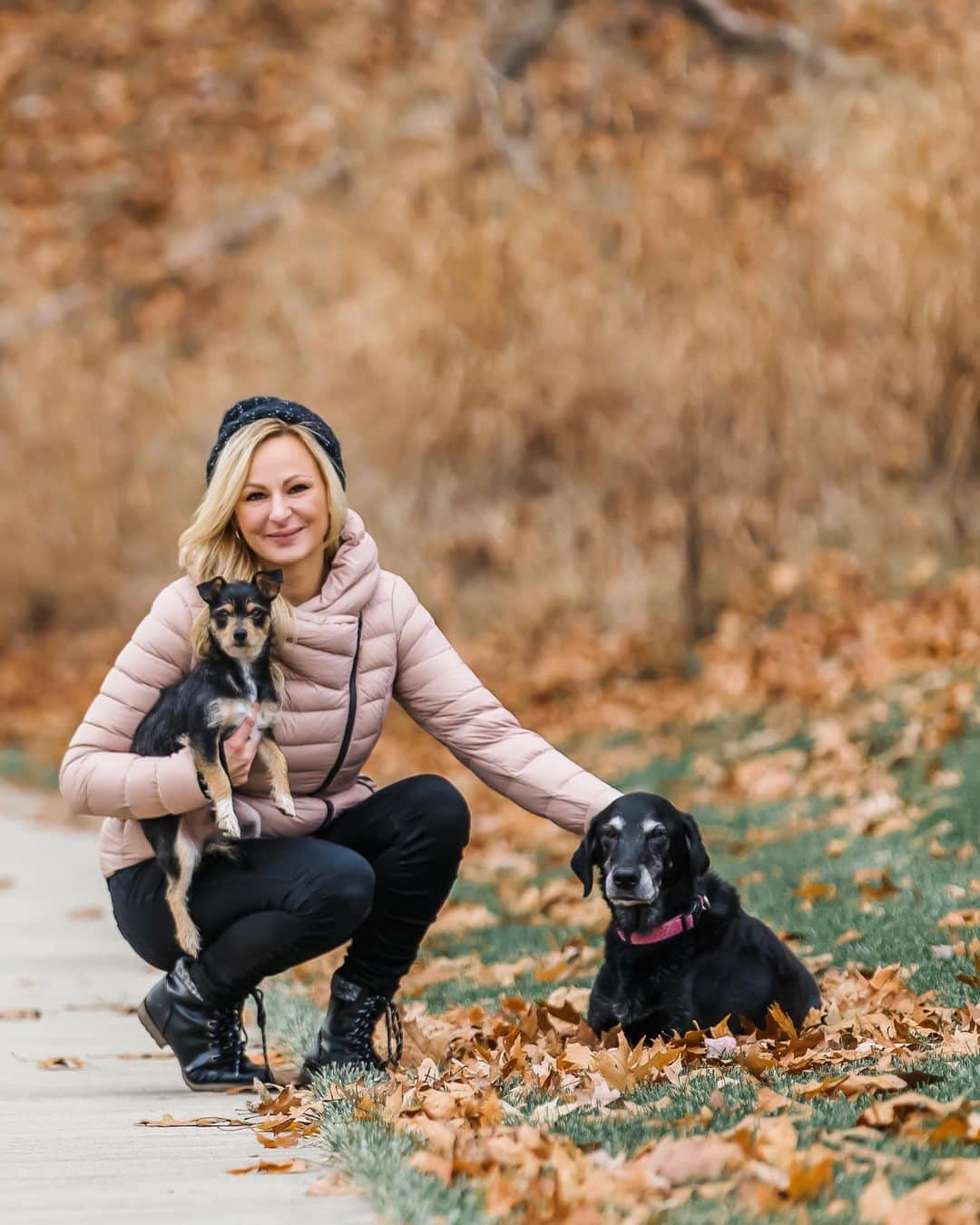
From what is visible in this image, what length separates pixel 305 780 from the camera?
543cm

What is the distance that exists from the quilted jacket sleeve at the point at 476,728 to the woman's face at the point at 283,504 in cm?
31

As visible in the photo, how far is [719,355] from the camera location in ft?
50.3

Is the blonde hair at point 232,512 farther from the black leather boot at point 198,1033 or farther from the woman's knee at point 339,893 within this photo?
the black leather boot at point 198,1033

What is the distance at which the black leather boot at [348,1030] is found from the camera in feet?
17.6

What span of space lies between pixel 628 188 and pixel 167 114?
34.7 ft

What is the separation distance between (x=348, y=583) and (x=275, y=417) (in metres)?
0.49

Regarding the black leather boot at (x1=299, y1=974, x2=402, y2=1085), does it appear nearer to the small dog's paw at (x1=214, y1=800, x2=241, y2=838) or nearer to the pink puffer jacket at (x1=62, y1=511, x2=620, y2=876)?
the pink puffer jacket at (x1=62, y1=511, x2=620, y2=876)

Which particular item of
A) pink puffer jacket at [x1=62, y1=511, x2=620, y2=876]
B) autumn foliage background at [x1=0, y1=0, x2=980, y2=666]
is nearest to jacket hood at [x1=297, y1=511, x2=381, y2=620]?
pink puffer jacket at [x1=62, y1=511, x2=620, y2=876]

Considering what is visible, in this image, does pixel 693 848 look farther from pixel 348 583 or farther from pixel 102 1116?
pixel 102 1116

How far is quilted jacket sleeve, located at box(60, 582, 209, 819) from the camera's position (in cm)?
513

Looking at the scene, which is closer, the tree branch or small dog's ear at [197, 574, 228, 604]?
small dog's ear at [197, 574, 228, 604]

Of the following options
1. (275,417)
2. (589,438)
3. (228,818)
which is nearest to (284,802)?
(228,818)

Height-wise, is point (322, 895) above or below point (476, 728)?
below

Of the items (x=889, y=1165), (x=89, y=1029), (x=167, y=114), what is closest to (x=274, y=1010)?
(x=89, y=1029)
